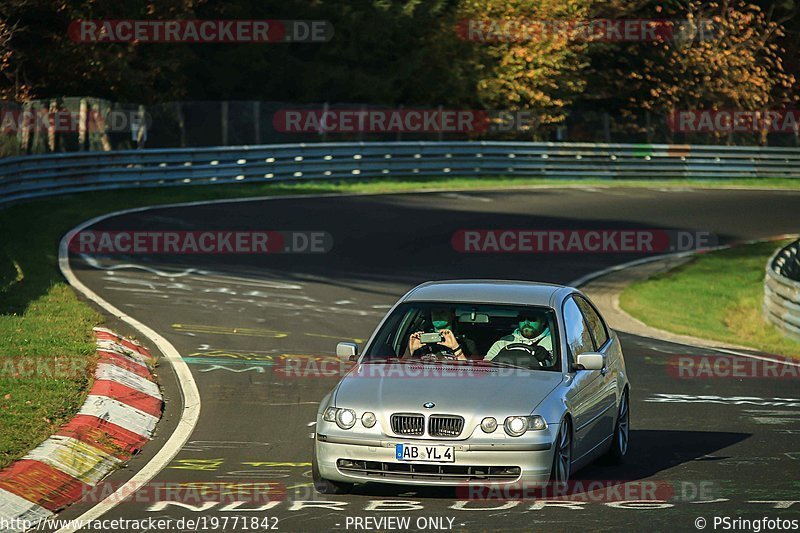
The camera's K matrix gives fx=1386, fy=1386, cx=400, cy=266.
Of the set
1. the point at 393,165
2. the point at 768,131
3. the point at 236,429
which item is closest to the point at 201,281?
the point at 236,429

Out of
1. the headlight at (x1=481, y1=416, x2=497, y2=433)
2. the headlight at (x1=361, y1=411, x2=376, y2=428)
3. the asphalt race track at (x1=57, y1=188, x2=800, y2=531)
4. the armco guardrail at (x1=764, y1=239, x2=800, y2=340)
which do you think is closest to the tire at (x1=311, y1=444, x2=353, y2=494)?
the asphalt race track at (x1=57, y1=188, x2=800, y2=531)

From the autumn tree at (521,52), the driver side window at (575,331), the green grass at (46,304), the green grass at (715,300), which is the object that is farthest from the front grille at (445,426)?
the autumn tree at (521,52)

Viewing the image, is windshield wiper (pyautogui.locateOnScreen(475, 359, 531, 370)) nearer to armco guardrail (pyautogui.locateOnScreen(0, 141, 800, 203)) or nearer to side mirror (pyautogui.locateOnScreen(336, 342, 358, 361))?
side mirror (pyautogui.locateOnScreen(336, 342, 358, 361))

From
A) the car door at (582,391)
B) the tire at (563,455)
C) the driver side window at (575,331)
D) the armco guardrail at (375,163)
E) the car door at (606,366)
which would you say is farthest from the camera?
the armco guardrail at (375,163)

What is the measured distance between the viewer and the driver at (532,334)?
10491 millimetres

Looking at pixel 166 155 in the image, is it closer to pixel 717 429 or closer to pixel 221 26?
pixel 221 26

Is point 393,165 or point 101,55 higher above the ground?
point 101,55

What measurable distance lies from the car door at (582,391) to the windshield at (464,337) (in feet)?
0.69

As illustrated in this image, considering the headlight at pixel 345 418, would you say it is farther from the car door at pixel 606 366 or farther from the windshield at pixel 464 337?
the car door at pixel 606 366

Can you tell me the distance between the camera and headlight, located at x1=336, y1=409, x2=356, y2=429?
362 inches

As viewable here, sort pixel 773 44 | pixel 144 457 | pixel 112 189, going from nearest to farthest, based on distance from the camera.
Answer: pixel 144 457, pixel 112 189, pixel 773 44

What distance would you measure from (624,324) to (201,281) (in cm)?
659

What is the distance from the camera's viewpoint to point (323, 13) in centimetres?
4981

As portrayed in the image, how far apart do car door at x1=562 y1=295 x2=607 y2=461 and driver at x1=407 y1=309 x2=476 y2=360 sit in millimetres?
793
